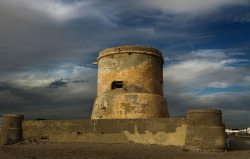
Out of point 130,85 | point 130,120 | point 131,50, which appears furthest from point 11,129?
point 131,50

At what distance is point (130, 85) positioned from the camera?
11820mm

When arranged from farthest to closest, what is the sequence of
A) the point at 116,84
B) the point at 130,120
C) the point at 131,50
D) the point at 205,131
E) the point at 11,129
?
the point at 116,84 < the point at 131,50 < the point at 11,129 < the point at 130,120 < the point at 205,131

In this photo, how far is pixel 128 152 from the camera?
7.57 metres

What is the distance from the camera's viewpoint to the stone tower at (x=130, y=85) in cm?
1152

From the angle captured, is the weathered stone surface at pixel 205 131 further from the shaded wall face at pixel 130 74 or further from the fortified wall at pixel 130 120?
the shaded wall face at pixel 130 74

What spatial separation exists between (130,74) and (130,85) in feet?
1.72

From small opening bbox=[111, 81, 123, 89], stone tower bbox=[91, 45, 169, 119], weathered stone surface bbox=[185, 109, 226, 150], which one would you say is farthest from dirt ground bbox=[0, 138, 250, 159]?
small opening bbox=[111, 81, 123, 89]

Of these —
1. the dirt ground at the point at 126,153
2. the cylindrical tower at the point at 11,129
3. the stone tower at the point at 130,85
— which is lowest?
the dirt ground at the point at 126,153

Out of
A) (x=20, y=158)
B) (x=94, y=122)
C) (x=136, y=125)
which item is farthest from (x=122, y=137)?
(x=20, y=158)

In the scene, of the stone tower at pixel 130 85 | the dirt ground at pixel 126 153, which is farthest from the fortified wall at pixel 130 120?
the dirt ground at pixel 126 153

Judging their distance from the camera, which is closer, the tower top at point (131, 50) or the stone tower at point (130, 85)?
the stone tower at point (130, 85)

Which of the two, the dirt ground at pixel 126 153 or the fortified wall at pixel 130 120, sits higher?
the fortified wall at pixel 130 120

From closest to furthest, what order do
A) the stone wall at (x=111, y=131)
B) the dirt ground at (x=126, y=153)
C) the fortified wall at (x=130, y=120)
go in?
the dirt ground at (x=126, y=153)
the fortified wall at (x=130, y=120)
the stone wall at (x=111, y=131)

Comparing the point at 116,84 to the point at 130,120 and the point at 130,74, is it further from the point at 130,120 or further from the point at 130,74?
the point at 130,120
